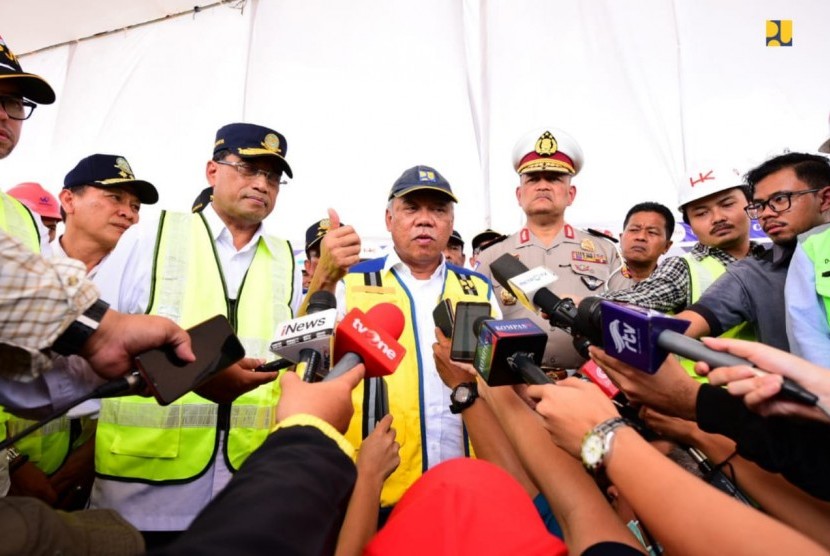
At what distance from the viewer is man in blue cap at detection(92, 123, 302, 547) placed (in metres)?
1.48

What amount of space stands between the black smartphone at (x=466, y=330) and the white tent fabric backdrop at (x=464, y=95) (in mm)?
3807

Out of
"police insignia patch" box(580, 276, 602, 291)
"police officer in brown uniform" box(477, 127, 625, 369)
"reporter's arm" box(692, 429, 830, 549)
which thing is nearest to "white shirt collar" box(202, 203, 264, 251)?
"police officer in brown uniform" box(477, 127, 625, 369)

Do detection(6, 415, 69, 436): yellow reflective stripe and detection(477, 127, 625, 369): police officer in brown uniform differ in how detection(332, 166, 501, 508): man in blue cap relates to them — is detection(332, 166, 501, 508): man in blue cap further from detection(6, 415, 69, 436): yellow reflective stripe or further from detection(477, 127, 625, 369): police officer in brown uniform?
detection(6, 415, 69, 436): yellow reflective stripe

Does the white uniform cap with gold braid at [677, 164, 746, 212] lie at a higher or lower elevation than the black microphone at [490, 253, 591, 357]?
higher

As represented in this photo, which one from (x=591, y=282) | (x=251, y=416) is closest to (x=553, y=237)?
(x=591, y=282)

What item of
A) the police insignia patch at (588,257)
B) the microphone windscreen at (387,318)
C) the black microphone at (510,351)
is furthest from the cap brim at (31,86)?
the police insignia patch at (588,257)

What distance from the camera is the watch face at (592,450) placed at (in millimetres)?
753

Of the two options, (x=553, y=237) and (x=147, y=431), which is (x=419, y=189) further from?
(x=147, y=431)

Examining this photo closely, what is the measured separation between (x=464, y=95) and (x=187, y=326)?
15.2ft

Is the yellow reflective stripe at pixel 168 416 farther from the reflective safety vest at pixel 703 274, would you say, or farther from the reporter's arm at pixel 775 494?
the reflective safety vest at pixel 703 274

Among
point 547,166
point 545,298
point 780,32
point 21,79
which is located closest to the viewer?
point 545,298

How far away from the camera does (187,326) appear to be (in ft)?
5.13

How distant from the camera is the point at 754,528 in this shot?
0.62 m

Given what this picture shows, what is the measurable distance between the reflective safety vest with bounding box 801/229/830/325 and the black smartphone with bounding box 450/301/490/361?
1005mm
